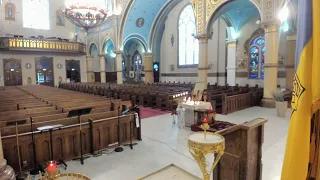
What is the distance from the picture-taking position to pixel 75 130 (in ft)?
14.1

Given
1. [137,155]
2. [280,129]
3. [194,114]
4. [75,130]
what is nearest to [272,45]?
[280,129]

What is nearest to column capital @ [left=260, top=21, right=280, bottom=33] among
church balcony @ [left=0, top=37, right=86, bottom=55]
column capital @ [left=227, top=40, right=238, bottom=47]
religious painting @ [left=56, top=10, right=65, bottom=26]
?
column capital @ [left=227, top=40, right=238, bottom=47]

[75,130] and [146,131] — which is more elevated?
[75,130]

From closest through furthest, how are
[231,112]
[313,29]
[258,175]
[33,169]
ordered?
[313,29] → [258,175] → [33,169] → [231,112]

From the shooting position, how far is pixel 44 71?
22.0 meters

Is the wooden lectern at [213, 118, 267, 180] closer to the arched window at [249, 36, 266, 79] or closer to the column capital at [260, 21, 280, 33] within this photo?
the column capital at [260, 21, 280, 33]

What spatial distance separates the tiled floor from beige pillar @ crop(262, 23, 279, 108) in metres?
3.99

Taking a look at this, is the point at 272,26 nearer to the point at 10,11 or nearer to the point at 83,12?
the point at 83,12

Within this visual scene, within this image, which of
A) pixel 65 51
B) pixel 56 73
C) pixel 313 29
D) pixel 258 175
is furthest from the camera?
pixel 56 73

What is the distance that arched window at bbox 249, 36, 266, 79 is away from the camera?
551 inches

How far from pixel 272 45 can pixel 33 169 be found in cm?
974

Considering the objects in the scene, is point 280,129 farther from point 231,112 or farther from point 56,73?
point 56,73

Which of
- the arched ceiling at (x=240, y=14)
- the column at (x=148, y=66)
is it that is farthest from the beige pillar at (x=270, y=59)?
the column at (x=148, y=66)

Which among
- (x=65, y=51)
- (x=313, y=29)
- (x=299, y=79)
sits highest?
(x=65, y=51)
